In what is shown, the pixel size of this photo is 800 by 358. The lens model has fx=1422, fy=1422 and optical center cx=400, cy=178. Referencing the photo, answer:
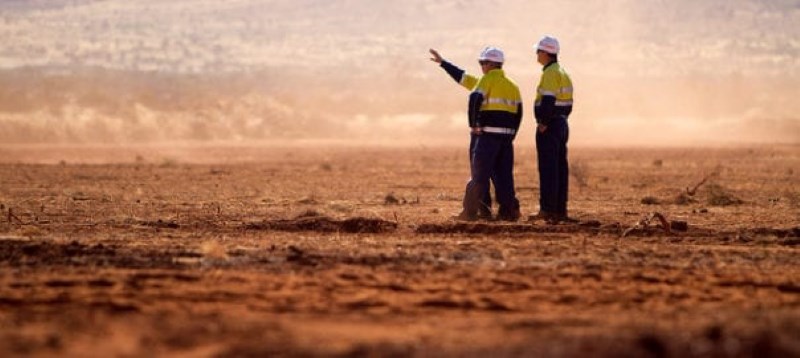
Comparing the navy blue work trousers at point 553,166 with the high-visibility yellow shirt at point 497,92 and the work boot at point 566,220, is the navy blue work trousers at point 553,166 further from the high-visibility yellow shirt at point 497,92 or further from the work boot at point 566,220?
the high-visibility yellow shirt at point 497,92

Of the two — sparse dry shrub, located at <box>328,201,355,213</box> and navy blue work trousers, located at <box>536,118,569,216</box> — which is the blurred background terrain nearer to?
sparse dry shrub, located at <box>328,201,355,213</box>

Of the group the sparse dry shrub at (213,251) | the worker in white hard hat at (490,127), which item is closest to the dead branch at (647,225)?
the worker in white hard hat at (490,127)

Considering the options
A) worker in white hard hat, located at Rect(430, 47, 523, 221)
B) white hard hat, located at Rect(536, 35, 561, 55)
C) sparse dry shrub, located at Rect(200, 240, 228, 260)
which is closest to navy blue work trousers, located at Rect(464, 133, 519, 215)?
worker in white hard hat, located at Rect(430, 47, 523, 221)

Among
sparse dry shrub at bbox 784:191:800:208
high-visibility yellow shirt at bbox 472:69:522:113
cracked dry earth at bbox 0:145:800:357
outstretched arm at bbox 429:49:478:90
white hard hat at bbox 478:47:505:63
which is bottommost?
cracked dry earth at bbox 0:145:800:357

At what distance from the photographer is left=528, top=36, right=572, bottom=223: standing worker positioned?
15.5m

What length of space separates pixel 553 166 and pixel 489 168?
0.71 meters

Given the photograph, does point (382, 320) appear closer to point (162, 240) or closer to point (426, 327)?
point (426, 327)

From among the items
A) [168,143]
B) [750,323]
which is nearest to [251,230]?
[750,323]

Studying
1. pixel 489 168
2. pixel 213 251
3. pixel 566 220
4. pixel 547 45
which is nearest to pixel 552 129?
pixel 489 168

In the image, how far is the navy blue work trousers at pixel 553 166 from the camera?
1566 centimetres

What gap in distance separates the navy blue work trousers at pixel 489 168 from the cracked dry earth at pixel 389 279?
796mm

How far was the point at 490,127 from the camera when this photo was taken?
15.6 metres

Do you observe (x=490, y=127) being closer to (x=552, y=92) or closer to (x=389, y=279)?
(x=552, y=92)

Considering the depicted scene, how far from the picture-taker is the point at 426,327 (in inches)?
305
